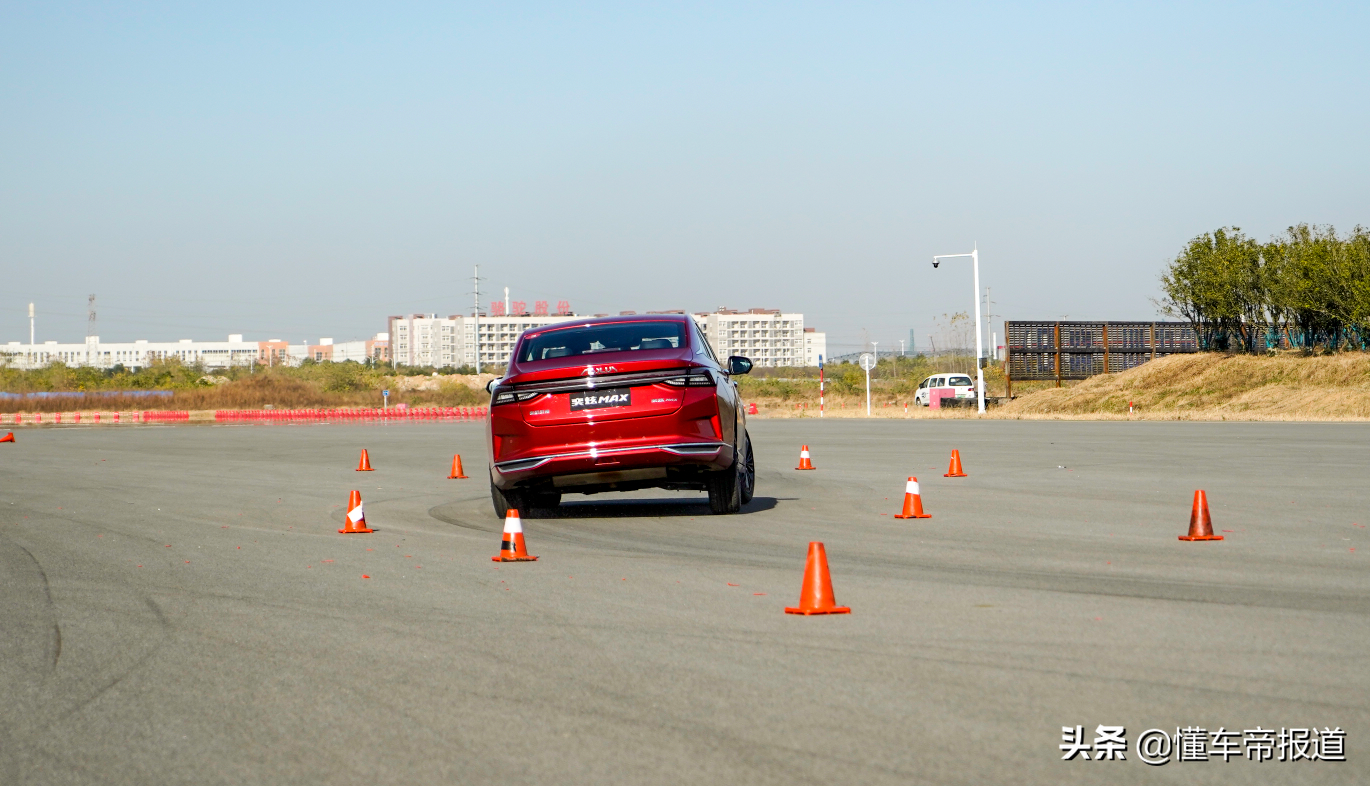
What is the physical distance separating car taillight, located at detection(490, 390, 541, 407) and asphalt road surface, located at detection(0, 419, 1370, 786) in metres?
1.16

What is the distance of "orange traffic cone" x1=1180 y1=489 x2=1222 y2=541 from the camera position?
9773 millimetres

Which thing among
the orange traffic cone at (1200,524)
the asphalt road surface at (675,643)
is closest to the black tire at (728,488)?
the asphalt road surface at (675,643)

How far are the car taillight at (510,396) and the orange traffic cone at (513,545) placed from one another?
243cm

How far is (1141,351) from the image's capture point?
57375 millimetres

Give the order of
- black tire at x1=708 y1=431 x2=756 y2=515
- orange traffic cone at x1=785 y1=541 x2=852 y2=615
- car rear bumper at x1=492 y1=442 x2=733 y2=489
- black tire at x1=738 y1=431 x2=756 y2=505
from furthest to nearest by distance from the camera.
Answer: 1. black tire at x1=738 y1=431 x2=756 y2=505
2. black tire at x1=708 y1=431 x2=756 y2=515
3. car rear bumper at x1=492 y1=442 x2=733 y2=489
4. orange traffic cone at x1=785 y1=541 x2=852 y2=615

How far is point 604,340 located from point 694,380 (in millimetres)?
1350

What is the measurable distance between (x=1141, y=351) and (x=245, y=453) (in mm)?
42476

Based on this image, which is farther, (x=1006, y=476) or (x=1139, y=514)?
(x=1006, y=476)

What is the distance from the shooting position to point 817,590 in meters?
6.75

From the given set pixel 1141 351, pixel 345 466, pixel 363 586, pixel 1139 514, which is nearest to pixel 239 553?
pixel 363 586

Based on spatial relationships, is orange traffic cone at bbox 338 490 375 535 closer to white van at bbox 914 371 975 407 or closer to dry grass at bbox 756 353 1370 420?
dry grass at bbox 756 353 1370 420

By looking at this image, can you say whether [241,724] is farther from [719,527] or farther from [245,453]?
[245,453]

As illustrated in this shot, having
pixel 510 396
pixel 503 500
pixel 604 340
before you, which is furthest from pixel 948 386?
pixel 510 396

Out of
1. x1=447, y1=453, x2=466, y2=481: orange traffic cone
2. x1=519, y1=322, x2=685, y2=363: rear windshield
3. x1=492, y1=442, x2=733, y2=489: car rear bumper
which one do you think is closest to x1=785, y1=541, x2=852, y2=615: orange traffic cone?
x1=492, y1=442, x2=733, y2=489: car rear bumper
